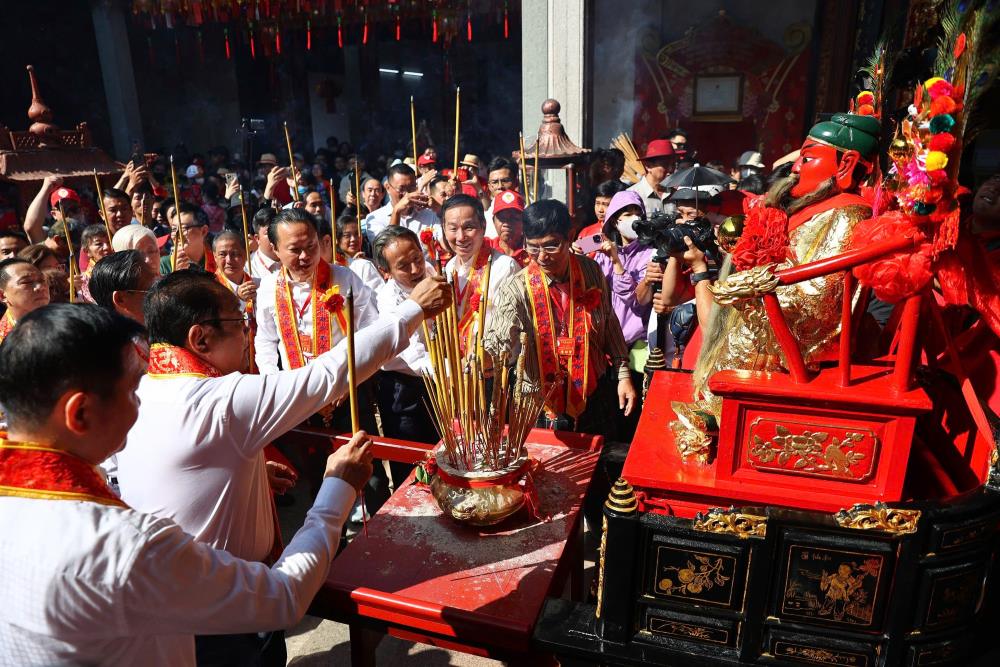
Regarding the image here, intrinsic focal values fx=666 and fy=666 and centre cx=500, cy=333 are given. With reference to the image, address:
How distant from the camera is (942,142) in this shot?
1.29m

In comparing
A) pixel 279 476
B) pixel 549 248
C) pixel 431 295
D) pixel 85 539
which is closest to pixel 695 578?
pixel 431 295

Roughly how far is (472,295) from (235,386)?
1.65 metres

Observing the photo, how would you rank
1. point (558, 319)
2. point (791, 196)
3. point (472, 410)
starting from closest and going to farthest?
1. point (791, 196)
2. point (472, 410)
3. point (558, 319)

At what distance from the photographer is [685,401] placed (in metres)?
2.13

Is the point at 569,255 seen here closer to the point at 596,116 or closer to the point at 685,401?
the point at 685,401

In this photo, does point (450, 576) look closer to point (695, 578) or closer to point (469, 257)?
point (695, 578)

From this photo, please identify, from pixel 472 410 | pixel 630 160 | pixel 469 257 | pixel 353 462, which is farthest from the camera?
pixel 630 160

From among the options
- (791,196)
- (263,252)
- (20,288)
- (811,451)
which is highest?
(791,196)

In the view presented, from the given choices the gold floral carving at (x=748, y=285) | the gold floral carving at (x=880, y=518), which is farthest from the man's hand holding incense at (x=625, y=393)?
the gold floral carving at (x=880, y=518)

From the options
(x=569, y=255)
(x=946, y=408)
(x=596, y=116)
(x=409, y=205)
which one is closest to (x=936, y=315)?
(x=946, y=408)

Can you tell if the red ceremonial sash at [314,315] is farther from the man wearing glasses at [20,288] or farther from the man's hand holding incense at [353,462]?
the man's hand holding incense at [353,462]

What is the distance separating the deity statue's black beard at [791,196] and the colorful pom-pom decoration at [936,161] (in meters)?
0.48

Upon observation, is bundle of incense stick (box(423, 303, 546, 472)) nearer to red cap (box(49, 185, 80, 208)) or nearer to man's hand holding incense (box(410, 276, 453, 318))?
man's hand holding incense (box(410, 276, 453, 318))

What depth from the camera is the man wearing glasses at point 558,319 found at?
263 centimetres
